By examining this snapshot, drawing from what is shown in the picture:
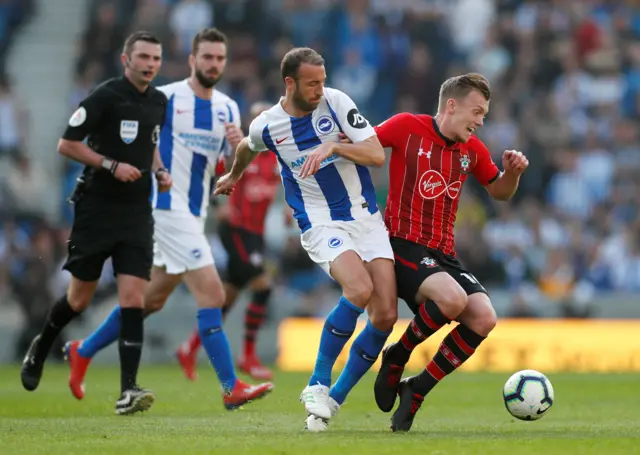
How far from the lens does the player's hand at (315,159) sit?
287 inches

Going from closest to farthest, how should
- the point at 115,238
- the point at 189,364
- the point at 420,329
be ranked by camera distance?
the point at 420,329, the point at 115,238, the point at 189,364

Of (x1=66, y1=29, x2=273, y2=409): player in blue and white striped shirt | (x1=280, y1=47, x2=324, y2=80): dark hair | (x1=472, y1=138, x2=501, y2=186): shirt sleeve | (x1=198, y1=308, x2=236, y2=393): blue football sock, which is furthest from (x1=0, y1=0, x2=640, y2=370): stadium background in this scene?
(x1=280, y1=47, x2=324, y2=80): dark hair

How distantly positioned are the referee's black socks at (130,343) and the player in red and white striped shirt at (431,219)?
211 cm

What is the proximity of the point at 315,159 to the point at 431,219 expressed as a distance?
3.49 ft

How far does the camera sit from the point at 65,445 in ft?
22.1

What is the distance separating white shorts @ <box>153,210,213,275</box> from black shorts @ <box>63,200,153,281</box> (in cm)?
55

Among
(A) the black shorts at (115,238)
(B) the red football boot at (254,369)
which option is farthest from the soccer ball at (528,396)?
(B) the red football boot at (254,369)

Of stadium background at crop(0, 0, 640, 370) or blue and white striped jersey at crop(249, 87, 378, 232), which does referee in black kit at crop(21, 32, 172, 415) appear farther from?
stadium background at crop(0, 0, 640, 370)

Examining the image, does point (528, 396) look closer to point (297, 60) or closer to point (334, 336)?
point (334, 336)

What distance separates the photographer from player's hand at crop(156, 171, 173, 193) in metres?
9.29

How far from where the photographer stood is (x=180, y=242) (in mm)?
10000

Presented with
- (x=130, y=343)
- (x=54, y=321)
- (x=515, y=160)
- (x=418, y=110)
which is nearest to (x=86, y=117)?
(x=130, y=343)

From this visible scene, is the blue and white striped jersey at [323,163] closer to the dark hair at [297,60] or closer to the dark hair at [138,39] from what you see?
the dark hair at [297,60]

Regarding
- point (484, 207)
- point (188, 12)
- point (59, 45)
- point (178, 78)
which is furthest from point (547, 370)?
point (59, 45)
